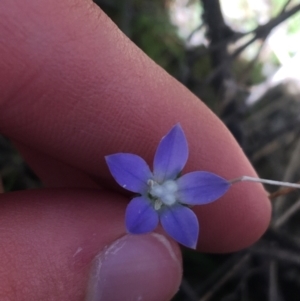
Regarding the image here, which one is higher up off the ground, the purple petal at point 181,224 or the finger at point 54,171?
the finger at point 54,171

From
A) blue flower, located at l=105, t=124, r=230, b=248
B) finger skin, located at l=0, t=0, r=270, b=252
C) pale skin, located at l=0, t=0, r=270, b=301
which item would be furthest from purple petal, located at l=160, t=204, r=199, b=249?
finger skin, located at l=0, t=0, r=270, b=252

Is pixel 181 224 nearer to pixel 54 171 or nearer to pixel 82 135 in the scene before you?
pixel 82 135

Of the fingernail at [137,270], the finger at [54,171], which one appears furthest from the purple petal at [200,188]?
the finger at [54,171]

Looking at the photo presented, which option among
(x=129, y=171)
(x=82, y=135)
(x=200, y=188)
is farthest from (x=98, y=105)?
(x=200, y=188)

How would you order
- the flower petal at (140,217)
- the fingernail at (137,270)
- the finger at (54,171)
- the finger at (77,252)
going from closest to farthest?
the flower petal at (140,217) < the finger at (77,252) < the fingernail at (137,270) < the finger at (54,171)

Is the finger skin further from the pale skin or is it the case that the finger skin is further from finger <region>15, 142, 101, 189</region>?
finger <region>15, 142, 101, 189</region>

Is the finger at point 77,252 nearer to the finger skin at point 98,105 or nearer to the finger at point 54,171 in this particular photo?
the finger skin at point 98,105

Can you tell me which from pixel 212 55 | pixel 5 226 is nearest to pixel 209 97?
pixel 212 55

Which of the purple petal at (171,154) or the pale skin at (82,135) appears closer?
the purple petal at (171,154)
